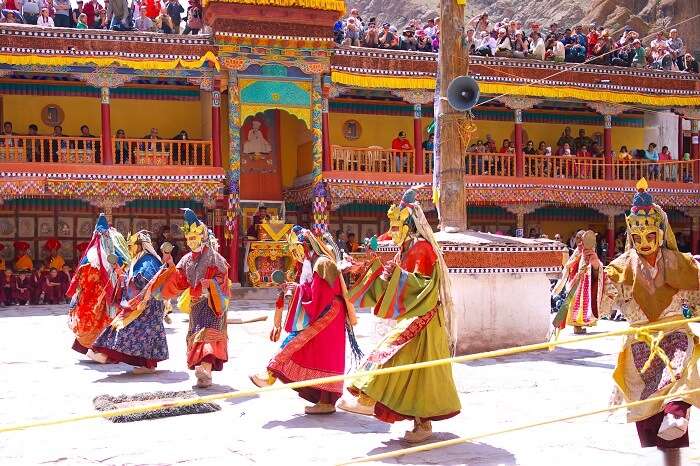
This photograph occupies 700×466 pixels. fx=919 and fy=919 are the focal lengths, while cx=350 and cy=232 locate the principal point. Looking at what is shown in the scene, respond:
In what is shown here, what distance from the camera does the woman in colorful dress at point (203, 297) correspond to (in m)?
7.73

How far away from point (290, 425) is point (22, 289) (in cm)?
1261

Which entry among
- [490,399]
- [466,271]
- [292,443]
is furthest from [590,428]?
[466,271]

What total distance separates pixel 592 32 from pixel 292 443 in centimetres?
1927

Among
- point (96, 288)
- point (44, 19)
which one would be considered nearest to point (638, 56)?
point (44, 19)

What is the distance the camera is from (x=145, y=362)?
347 inches

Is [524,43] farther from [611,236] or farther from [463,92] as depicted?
[463,92]

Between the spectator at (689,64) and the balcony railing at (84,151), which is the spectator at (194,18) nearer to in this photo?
the balcony railing at (84,151)

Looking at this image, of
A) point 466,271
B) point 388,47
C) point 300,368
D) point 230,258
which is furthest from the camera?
point 388,47

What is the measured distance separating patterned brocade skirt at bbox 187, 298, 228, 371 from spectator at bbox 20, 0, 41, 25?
12854 mm

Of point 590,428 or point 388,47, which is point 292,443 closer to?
point 590,428

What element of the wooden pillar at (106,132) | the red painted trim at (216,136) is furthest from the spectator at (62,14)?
the red painted trim at (216,136)

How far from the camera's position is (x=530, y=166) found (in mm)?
21906

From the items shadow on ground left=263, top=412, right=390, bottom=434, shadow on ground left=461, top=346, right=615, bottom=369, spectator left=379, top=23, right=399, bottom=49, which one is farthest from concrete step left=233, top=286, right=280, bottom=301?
shadow on ground left=263, top=412, right=390, bottom=434

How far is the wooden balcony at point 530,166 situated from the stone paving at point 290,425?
36.0 feet
